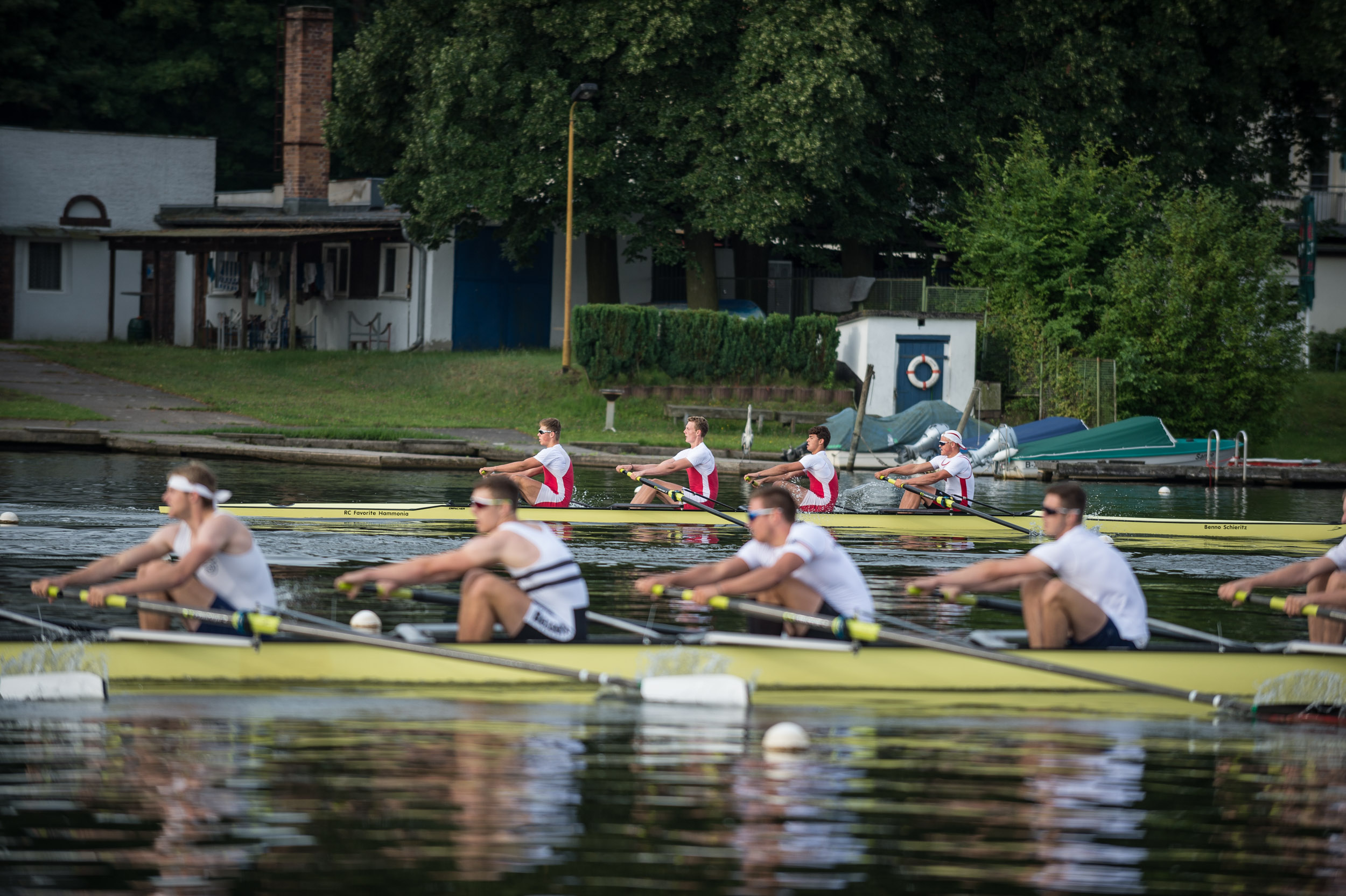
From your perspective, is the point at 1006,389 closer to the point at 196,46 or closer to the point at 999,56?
the point at 999,56

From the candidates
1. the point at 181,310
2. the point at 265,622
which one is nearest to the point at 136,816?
the point at 265,622

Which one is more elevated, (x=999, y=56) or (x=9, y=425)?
(x=999, y=56)

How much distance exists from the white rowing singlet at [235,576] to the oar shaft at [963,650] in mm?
2655

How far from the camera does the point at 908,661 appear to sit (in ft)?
31.2

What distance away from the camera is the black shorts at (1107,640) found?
31.6ft

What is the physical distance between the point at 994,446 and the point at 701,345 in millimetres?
7248

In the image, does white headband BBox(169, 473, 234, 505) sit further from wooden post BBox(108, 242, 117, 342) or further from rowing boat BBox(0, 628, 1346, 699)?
wooden post BBox(108, 242, 117, 342)

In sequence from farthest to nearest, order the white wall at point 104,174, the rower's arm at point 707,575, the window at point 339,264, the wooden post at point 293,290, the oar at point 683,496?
the white wall at point 104,174 < the window at point 339,264 < the wooden post at point 293,290 < the oar at point 683,496 < the rower's arm at point 707,575

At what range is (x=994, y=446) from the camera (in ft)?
87.8

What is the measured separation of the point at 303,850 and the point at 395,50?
31.8m

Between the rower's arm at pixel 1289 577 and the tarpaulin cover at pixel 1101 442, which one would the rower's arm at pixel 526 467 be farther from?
A: the tarpaulin cover at pixel 1101 442

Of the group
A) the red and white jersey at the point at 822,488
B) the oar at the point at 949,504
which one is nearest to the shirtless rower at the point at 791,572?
the red and white jersey at the point at 822,488

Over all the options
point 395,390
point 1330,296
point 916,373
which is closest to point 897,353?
point 916,373

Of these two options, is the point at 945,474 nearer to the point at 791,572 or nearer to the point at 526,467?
the point at 526,467
